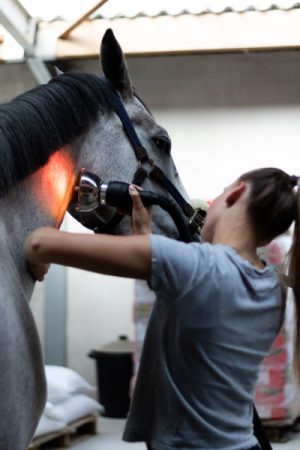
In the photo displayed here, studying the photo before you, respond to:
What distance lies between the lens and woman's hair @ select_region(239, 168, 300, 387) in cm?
123

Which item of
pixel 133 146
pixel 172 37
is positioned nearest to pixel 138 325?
pixel 172 37

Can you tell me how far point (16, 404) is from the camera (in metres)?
1.18

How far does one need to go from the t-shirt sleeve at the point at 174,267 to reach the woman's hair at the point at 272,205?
0.63 feet

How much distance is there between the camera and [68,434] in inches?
175

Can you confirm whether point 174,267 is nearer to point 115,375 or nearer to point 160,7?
point 160,7

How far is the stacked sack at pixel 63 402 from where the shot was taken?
4254mm

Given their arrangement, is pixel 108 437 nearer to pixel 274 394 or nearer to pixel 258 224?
pixel 274 394

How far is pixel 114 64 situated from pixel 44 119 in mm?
335

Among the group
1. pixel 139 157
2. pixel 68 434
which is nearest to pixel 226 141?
pixel 68 434

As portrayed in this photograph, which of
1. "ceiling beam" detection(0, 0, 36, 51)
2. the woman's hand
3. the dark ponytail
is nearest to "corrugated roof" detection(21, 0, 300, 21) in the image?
"ceiling beam" detection(0, 0, 36, 51)

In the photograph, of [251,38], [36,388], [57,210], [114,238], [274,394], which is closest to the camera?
[114,238]

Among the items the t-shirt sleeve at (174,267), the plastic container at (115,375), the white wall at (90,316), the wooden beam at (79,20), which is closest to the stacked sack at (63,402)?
the plastic container at (115,375)

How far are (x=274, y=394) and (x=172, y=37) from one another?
8.92ft

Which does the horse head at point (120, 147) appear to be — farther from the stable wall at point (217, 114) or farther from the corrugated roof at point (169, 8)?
the stable wall at point (217, 114)
